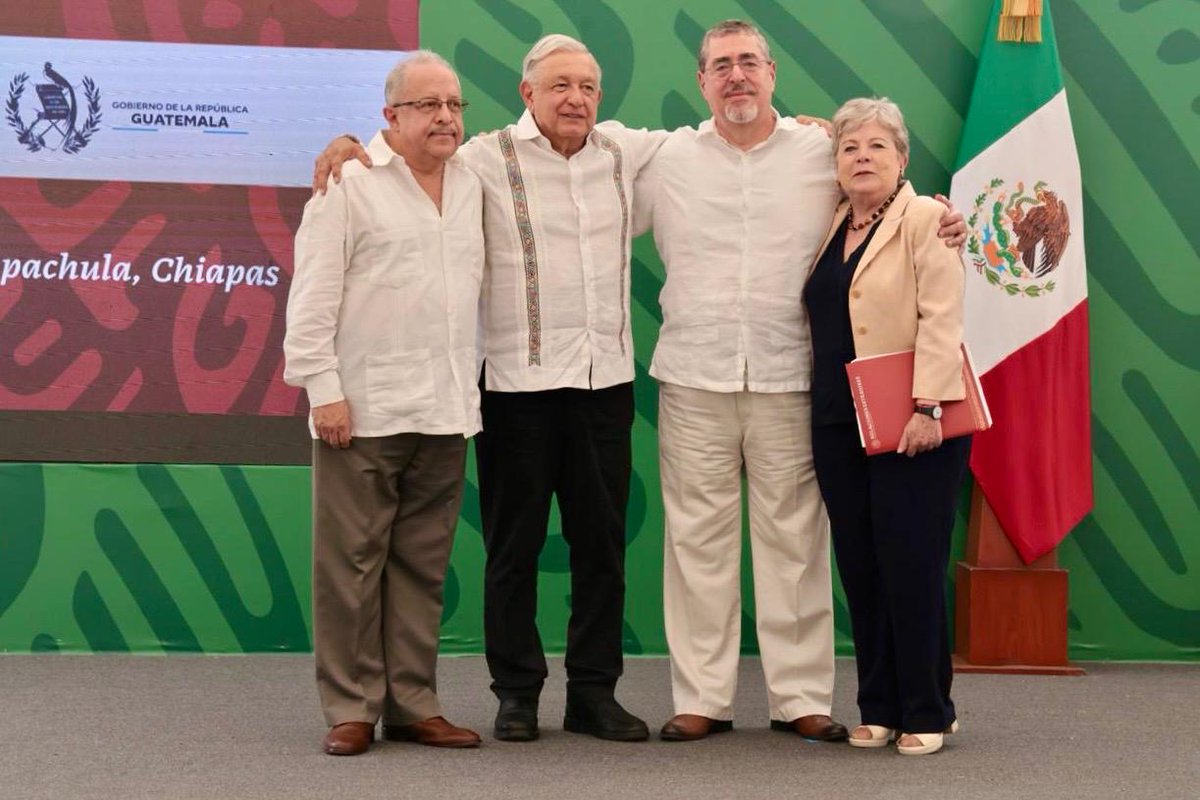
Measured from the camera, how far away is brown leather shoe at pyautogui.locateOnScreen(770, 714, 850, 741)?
338cm

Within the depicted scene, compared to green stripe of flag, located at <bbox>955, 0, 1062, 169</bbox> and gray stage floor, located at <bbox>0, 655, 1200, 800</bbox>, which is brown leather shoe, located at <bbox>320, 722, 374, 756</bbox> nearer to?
gray stage floor, located at <bbox>0, 655, 1200, 800</bbox>

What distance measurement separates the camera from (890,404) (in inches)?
124

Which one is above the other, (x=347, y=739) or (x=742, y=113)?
(x=742, y=113)

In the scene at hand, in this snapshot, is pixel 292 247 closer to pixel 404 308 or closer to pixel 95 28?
pixel 95 28

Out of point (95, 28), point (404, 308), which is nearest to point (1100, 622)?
point (404, 308)

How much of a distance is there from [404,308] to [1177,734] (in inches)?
82.5

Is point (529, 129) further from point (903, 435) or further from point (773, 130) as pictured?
point (903, 435)

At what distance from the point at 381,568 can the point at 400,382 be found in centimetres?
43

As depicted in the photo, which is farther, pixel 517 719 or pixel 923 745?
pixel 517 719

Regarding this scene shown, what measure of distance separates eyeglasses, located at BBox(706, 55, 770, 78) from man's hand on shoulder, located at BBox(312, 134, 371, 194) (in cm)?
82

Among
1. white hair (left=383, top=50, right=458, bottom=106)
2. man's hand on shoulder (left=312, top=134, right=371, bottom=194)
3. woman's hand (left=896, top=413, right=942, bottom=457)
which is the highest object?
white hair (left=383, top=50, right=458, bottom=106)

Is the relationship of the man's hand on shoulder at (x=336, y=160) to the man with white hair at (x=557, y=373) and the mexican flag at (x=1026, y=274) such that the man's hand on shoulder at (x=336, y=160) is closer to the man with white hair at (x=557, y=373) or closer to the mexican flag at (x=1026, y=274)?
the man with white hair at (x=557, y=373)

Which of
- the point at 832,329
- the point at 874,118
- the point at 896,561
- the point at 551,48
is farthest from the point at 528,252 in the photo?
the point at 896,561

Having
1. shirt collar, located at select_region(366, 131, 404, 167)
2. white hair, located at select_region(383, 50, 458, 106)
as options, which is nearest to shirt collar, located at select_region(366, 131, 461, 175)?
shirt collar, located at select_region(366, 131, 404, 167)
